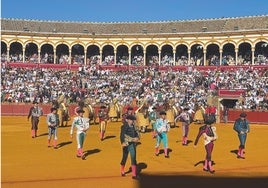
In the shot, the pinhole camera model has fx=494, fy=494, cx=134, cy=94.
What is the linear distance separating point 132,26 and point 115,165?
43.5 m

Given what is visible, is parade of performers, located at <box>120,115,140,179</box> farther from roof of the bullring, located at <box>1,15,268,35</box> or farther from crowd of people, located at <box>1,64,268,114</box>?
→ roof of the bullring, located at <box>1,15,268,35</box>

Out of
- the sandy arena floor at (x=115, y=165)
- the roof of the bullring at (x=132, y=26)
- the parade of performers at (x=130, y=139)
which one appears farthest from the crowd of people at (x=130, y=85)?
the parade of performers at (x=130, y=139)

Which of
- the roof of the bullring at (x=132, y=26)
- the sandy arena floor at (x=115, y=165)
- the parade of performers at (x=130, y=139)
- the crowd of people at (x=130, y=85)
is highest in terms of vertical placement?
the roof of the bullring at (x=132, y=26)

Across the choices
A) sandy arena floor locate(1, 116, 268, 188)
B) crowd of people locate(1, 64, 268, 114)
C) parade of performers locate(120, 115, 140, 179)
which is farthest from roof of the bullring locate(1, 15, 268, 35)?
parade of performers locate(120, 115, 140, 179)

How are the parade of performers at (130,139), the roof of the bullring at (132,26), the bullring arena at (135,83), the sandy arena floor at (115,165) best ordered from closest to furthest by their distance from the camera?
the sandy arena floor at (115,165) → the parade of performers at (130,139) → the bullring arena at (135,83) → the roof of the bullring at (132,26)

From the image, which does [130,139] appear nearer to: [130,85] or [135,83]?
[130,85]

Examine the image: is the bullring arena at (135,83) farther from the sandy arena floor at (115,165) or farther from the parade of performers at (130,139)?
the parade of performers at (130,139)

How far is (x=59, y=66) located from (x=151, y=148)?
34.9 metres

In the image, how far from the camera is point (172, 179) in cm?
1082

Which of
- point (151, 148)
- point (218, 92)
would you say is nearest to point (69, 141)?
point (151, 148)

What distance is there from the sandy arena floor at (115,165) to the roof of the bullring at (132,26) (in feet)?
109

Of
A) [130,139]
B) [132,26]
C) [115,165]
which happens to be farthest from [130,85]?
[130,139]

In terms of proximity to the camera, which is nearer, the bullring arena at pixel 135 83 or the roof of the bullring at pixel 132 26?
the bullring arena at pixel 135 83

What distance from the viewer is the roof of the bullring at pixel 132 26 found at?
5041 centimetres
